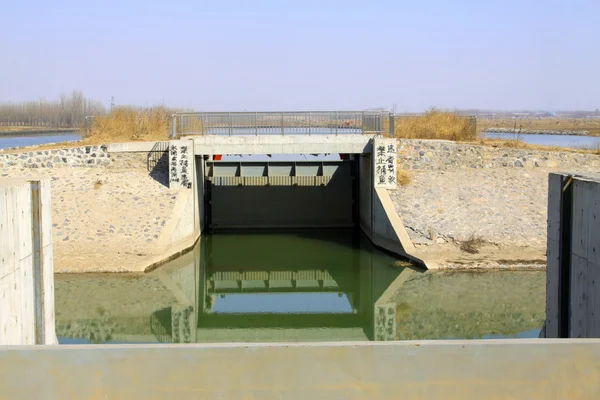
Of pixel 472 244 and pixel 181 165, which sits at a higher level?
pixel 181 165

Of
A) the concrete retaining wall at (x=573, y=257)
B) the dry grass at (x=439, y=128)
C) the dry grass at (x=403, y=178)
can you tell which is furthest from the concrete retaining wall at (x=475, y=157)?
the concrete retaining wall at (x=573, y=257)

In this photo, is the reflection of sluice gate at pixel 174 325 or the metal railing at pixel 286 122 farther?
the metal railing at pixel 286 122

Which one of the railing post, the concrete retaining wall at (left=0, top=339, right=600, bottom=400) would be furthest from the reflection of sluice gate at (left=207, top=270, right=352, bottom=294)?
the concrete retaining wall at (left=0, top=339, right=600, bottom=400)

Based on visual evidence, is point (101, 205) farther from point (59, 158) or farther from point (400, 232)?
point (400, 232)

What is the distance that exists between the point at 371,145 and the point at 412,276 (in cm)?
599

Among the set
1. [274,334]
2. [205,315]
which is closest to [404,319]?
[274,334]

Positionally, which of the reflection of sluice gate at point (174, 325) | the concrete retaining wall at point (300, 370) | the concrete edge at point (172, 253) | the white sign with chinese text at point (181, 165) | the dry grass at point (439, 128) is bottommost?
the reflection of sluice gate at point (174, 325)

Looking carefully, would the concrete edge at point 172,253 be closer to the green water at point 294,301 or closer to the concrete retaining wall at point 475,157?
the green water at point 294,301

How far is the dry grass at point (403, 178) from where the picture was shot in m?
22.1

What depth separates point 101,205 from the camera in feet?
68.3

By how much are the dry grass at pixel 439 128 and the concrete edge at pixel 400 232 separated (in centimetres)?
571

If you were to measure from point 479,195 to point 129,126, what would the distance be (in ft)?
43.2

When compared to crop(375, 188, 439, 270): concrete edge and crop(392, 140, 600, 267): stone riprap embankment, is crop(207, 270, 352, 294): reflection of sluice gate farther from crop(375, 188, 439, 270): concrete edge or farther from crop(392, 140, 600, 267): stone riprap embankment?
crop(392, 140, 600, 267): stone riprap embankment

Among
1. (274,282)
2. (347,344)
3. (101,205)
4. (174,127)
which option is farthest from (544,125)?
(347,344)
